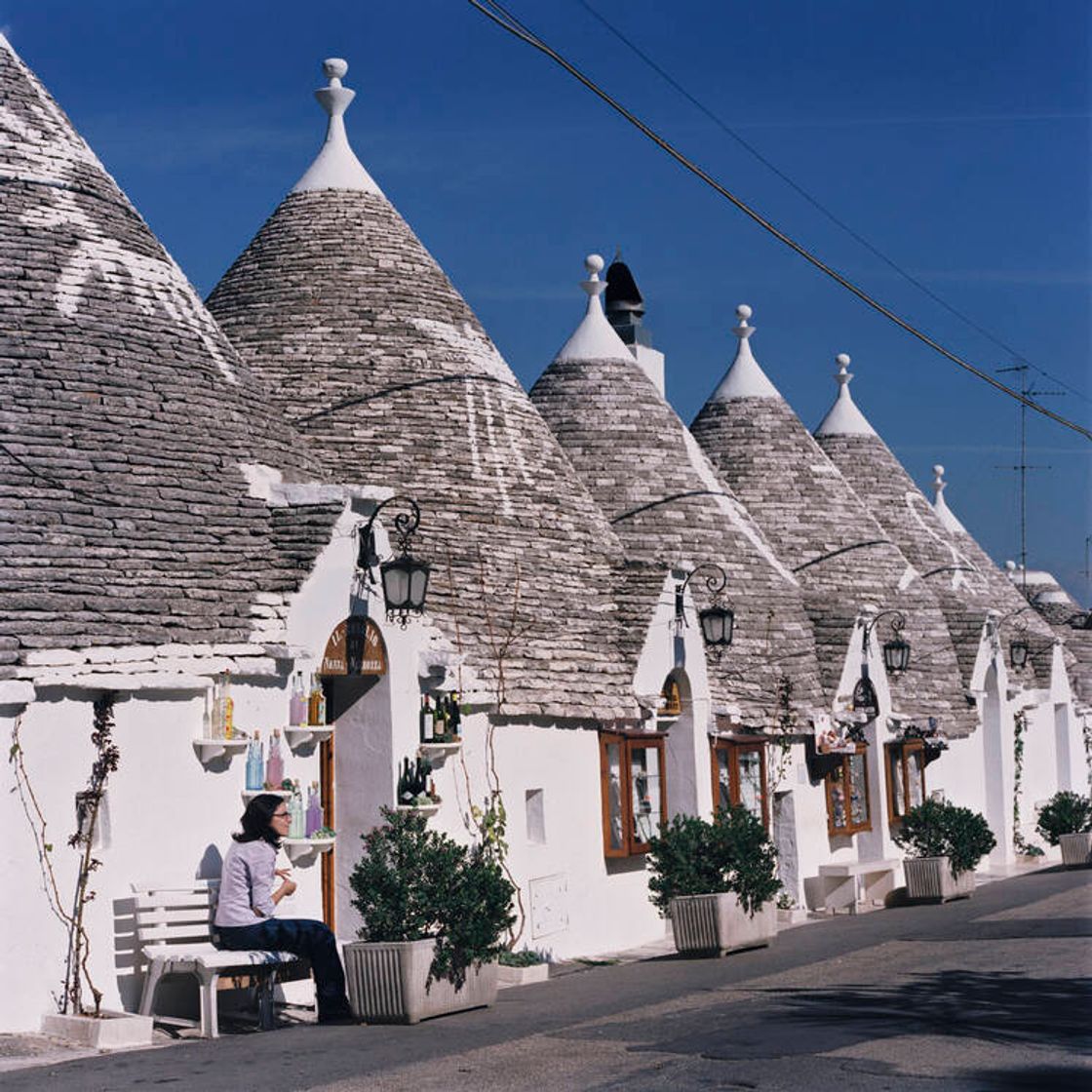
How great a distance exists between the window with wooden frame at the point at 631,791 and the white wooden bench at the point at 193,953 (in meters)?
7.01

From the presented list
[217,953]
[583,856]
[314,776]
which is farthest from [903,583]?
[217,953]

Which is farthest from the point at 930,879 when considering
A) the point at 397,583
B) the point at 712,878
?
the point at 397,583

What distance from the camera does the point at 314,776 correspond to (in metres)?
14.2

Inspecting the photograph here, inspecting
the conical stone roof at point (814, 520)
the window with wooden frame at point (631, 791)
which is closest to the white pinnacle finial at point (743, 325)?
the conical stone roof at point (814, 520)

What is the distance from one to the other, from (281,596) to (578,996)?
143 inches

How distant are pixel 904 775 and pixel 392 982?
677 inches

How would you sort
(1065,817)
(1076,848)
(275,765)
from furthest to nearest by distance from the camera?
(1065,817) → (1076,848) → (275,765)

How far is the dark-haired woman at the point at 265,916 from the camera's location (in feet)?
38.7

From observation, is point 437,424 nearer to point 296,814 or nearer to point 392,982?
point 296,814

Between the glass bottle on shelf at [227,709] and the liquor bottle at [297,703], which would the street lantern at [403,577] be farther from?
the glass bottle on shelf at [227,709]

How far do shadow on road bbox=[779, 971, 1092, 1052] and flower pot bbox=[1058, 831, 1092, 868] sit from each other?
16.8 m

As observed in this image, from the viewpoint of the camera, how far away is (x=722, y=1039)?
34.0 feet

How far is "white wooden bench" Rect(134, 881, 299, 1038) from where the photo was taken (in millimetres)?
11547

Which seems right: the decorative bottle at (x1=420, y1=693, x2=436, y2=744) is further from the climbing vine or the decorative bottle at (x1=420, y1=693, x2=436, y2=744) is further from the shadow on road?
the climbing vine
